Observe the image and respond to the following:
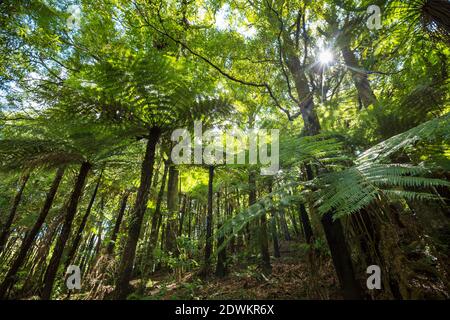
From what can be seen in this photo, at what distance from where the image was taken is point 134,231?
2609 mm

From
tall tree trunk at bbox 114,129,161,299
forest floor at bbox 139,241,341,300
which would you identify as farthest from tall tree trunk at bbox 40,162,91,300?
tall tree trunk at bbox 114,129,161,299

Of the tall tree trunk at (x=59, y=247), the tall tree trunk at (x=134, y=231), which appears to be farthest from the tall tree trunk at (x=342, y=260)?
the tall tree trunk at (x=59, y=247)

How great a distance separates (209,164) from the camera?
6.53 m

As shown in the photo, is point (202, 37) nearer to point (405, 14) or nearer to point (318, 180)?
point (405, 14)

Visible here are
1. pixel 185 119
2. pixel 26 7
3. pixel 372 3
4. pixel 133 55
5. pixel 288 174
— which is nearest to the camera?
pixel 288 174

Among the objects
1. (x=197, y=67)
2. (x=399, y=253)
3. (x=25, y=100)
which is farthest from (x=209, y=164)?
(x=399, y=253)

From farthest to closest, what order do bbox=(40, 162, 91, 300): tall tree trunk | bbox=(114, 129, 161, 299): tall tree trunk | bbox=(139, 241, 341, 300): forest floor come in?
bbox=(40, 162, 91, 300): tall tree trunk < bbox=(139, 241, 341, 300): forest floor < bbox=(114, 129, 161, 299): tall tree trunk

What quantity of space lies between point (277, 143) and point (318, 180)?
1.98 ft
